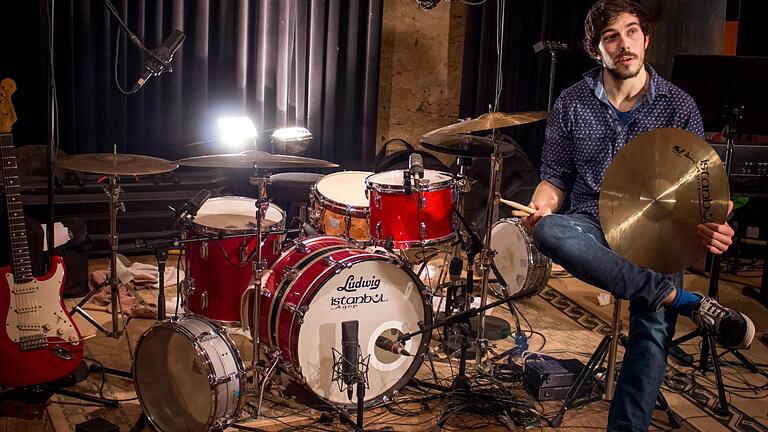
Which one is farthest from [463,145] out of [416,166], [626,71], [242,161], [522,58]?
[522,58]

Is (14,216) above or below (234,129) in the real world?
below

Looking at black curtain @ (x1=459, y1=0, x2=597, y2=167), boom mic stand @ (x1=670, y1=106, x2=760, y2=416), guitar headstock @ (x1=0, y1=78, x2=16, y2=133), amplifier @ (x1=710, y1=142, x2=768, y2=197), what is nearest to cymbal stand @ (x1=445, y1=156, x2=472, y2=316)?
boom mic stand @ (x1=670, y1=106, x2=760, y2=416)

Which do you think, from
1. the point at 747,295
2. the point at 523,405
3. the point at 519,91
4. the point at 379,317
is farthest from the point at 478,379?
the point at 519,91

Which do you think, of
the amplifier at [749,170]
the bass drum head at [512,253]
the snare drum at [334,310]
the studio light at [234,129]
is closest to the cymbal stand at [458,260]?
the snare drum at [334,310]

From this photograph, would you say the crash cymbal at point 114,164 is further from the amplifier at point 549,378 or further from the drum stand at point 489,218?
the amplifier at point 549,378

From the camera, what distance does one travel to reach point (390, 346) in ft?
10.4

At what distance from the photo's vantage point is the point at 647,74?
3.23 m

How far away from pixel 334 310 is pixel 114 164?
1.08 m

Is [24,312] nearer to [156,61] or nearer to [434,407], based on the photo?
[156,61]

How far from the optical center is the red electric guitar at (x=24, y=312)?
10.4 feet

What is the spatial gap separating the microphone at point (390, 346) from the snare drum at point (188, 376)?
578 mm

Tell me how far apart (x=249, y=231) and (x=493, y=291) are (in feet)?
6.10

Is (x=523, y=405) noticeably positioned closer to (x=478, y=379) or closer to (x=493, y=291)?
(x=478, y=379)

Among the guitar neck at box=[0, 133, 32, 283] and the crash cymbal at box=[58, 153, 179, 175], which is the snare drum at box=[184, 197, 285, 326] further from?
the guitar neck at box=[0, 133, 32, 283]
